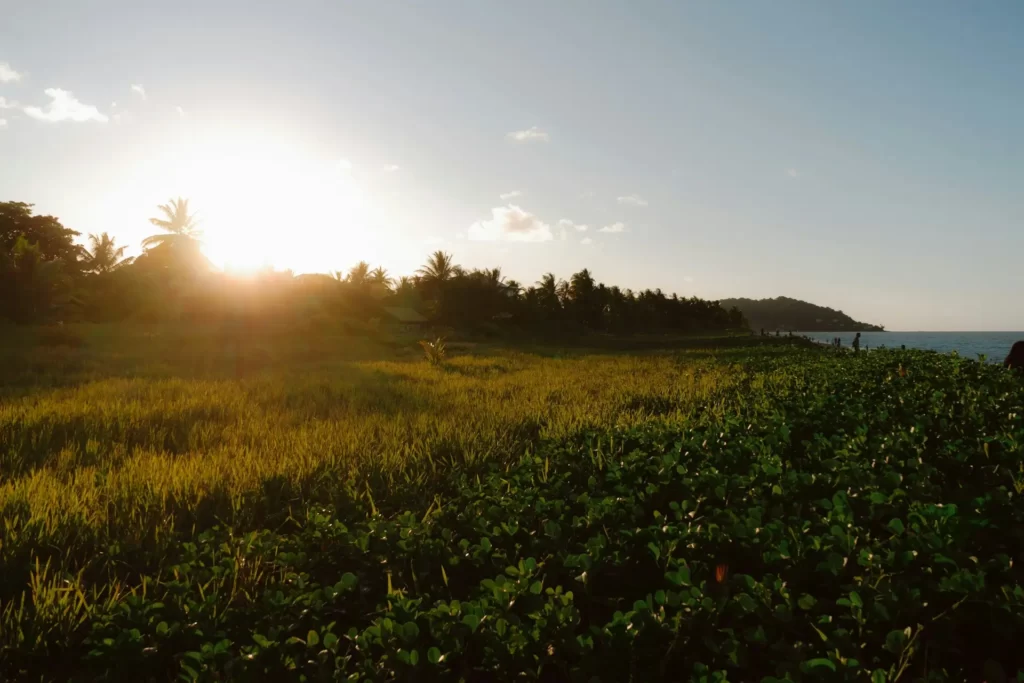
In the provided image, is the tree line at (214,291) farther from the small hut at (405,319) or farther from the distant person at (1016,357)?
the distant person at (1016,357)

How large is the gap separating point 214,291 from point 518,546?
32250 mm

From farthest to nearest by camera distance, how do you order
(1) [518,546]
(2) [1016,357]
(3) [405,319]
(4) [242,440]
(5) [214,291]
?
(3) [405,319] → (5) [214,291] → (2) [1016,357] → (4) [242,440] → (1) [518,546]

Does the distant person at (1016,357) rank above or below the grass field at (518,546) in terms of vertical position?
above

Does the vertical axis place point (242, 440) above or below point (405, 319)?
below

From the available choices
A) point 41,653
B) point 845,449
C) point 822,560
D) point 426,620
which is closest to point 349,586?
point 426,620

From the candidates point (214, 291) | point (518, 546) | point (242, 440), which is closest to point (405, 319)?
point (214, 291)

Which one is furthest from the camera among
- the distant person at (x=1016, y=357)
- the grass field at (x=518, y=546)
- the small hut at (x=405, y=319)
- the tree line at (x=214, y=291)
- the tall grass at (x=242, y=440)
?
the small hut at (x=405, y=319)

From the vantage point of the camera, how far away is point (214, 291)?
2997cm

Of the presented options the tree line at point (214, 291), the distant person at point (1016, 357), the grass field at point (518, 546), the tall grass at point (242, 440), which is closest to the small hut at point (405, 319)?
the tree line at point (214, 291)

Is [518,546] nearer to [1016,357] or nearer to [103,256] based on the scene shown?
[1016,357]

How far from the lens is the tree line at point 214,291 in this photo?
24.1m

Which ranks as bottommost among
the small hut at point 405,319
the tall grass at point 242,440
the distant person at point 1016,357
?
the tall grass at point 242,440

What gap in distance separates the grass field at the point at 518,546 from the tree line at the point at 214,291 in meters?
23.2

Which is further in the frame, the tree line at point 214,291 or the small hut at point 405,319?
the small hut at point 405,319
